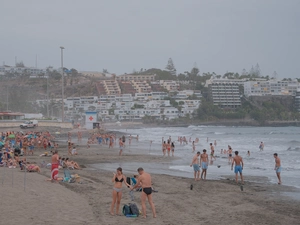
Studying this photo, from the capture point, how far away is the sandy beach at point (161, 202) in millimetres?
8469

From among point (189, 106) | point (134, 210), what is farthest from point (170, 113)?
point (134, 210)

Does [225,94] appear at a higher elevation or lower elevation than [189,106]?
higher

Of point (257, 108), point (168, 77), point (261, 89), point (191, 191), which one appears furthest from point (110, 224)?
point (168, 77)

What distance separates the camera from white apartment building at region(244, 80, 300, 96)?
158 meters

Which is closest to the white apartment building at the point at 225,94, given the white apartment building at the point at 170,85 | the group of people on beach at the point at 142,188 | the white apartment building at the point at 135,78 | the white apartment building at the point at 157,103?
the white apartment building at the point at 170,85

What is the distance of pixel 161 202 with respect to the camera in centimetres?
1066

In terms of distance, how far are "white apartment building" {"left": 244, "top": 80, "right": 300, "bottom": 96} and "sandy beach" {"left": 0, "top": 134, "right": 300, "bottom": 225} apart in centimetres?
14787

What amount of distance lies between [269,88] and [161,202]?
157997 millimetres

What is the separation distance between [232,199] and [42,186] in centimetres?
519

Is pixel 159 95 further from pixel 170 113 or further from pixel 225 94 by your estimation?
pixel 170 113

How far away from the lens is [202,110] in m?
131

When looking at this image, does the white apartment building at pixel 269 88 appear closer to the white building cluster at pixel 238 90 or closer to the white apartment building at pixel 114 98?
the white building cluster at pixel 238 90

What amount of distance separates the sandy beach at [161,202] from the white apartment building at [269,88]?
14787cm

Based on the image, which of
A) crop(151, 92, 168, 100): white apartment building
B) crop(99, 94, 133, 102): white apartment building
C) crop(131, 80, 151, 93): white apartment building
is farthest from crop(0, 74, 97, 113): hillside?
crop(151, 92, 168, 100): white apartment building
